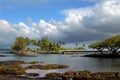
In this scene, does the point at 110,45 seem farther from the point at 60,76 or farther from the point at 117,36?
the point at 60,76

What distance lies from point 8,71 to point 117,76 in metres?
23.9

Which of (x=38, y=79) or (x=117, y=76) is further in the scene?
(x=117, y=76)

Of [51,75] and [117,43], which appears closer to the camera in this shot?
[51,75]

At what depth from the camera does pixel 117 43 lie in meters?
152

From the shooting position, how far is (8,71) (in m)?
58.7

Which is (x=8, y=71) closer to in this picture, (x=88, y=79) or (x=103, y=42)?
(x=88, y=79)

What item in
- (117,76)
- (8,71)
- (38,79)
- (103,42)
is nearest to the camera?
(38,79)

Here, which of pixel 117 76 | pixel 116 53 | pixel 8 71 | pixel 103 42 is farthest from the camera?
pixel 103 42

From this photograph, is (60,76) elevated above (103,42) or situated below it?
below

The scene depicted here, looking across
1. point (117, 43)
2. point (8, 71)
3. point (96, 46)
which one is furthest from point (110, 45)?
point (8, 71)

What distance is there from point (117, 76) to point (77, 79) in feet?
28.6

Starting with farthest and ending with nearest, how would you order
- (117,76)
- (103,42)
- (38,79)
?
1. (103,42)
2. (117,76)
3. (38,79)

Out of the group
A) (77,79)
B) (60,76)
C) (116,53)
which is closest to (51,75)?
(60,76)

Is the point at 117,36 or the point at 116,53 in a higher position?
the point at 117,36
